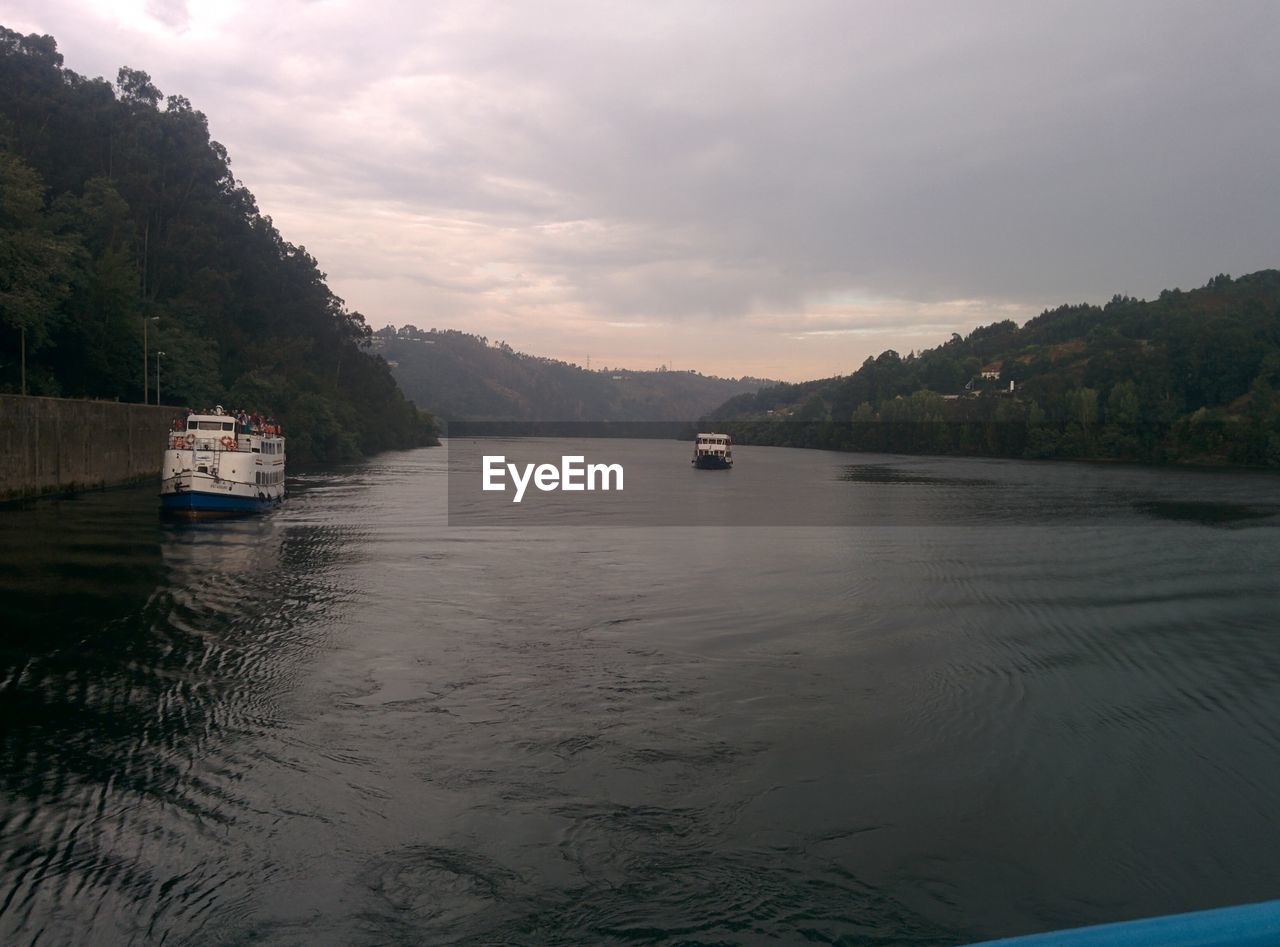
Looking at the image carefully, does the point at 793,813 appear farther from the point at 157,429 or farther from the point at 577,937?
the point at 157,429

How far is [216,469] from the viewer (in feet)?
113

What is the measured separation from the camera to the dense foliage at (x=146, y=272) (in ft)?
143

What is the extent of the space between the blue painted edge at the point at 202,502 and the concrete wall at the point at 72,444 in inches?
229

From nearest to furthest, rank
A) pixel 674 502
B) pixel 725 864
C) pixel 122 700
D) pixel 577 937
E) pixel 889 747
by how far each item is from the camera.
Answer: pixel 577 937
pixel 725 864
pixel 889 747
pixel 122 700
pixel 674 502

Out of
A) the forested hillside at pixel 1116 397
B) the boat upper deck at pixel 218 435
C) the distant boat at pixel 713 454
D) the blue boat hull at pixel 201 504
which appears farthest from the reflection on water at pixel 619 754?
the forested hillside at pixel 1116 397

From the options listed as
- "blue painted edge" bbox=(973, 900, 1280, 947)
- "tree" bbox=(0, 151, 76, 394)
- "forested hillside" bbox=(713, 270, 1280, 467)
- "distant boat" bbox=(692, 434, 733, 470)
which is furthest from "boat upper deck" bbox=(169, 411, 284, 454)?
"forested hillside" bbox=(713, 270, 1280, 467)

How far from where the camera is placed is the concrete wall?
33969mm

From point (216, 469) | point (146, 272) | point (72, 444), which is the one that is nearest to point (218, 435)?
point (216, 469)

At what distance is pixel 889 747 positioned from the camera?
10.7 meters

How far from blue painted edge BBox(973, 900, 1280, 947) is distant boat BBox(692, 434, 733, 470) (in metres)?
79.3

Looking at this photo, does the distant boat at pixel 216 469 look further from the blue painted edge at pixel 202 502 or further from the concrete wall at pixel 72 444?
the concrete wall at pixel 72 444

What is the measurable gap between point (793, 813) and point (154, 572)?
62.3ft

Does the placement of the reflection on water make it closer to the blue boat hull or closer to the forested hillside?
the blue boat hull

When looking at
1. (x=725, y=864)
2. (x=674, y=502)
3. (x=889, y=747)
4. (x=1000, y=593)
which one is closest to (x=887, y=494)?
(x=674, y=502)
